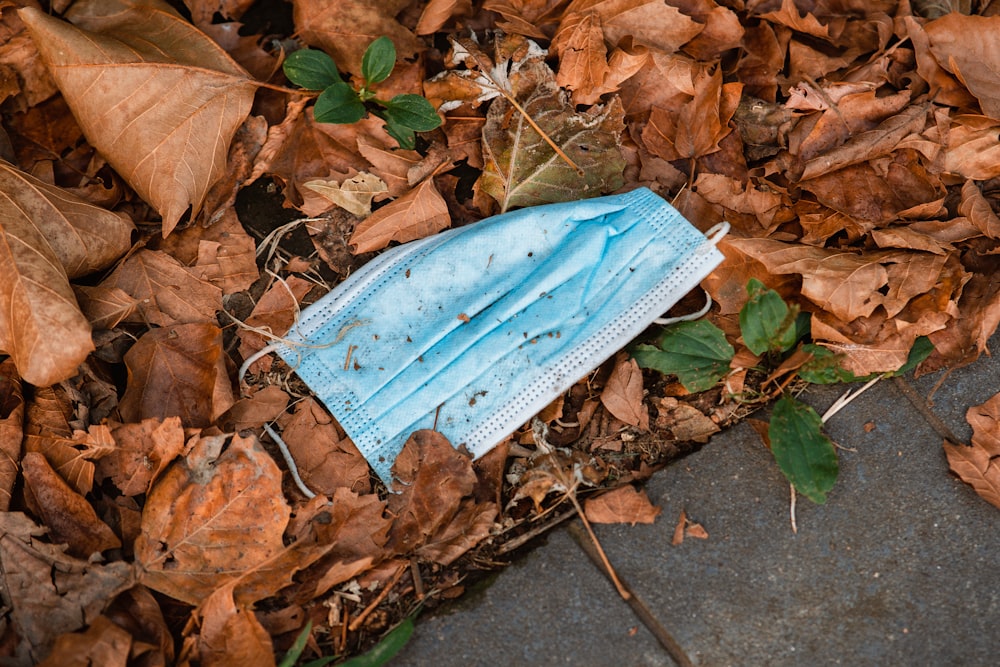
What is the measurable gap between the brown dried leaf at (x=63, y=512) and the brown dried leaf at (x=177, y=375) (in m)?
0.20

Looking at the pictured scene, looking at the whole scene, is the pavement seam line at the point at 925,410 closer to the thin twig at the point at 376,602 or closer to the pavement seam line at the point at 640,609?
the pavement seam line at the point at 640,609

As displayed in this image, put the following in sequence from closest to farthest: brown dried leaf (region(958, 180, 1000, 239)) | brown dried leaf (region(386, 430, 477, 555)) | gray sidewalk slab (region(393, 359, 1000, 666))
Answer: gray sidewalk slab (region(393, 359, 1000, 666)) < brown dried leaf (region(386, 430, 477, 555)) < brown dried leaf (region(958, 180, 1000, 239))

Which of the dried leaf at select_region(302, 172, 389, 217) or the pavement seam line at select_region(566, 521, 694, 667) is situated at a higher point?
the dried leaf at select_region(302, 172, 389, 217)

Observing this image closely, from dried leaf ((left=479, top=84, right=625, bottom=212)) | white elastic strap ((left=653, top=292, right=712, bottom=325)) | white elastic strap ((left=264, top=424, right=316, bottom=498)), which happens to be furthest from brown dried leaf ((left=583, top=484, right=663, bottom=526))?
dried leaf ((left=479, top=84, right=625, bottom=212))

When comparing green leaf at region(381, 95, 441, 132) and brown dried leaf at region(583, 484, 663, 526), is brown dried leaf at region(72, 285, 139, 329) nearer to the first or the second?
green leaf at region(381, 95, 441, 132)

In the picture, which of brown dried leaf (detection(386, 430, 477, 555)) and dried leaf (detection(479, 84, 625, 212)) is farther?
dried leaf (detection(479, 84, 625, 212))

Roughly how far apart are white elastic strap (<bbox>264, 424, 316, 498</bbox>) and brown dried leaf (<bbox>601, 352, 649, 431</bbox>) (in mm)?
725

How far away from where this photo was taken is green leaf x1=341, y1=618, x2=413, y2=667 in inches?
60.2

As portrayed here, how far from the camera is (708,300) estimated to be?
1.85 metres

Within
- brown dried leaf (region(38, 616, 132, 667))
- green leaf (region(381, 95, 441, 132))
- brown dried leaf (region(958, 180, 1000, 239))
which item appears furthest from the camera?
green leaf (region(381, 95, 441, 132))

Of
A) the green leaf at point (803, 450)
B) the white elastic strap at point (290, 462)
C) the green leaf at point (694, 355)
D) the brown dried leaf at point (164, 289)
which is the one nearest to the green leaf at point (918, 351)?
the green leaf at point (803, 450)

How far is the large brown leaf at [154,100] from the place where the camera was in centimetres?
177

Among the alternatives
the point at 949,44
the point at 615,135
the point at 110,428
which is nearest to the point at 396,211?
the point at 615,135

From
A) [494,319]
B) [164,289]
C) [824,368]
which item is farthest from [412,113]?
[824,368]
